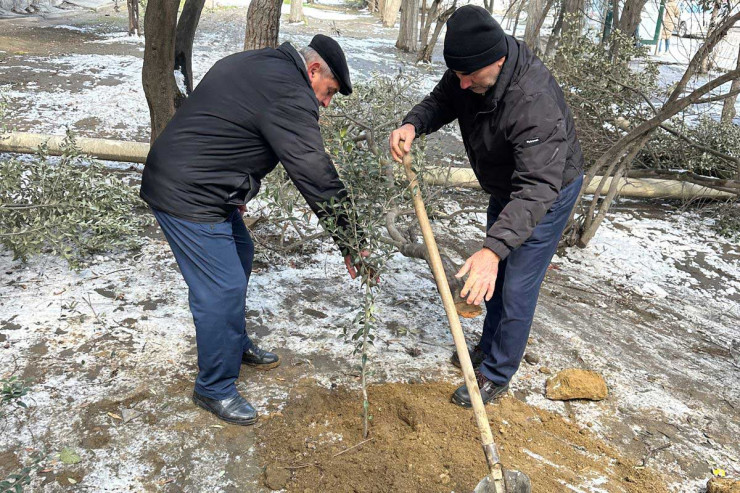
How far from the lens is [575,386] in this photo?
325 cm

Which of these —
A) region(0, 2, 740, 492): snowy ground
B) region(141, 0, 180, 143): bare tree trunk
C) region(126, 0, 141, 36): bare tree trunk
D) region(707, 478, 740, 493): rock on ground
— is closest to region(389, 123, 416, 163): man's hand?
region(0, 2, 740, 492): snowy ground

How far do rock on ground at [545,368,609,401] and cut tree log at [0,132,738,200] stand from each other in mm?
2395

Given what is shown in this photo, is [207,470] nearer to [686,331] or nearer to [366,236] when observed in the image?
[366,236]

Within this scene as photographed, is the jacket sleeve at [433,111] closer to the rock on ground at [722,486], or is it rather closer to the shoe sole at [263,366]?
the shoe sole at [263,366]

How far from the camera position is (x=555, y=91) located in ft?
9.05

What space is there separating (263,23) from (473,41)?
3.72m

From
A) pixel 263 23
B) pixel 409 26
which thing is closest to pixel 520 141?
pixel 263 23

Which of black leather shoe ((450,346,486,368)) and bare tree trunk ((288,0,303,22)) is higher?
bare tree trunk ((288,0,303,22))

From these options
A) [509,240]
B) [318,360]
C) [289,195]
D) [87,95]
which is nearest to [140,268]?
[289,195]

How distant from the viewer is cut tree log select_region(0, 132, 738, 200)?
5.78 metres

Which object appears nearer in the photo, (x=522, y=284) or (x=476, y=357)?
(x=522, y=284)

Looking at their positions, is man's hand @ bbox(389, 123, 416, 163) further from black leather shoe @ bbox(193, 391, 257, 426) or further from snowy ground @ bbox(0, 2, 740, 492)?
black leather shoe @ bbox(193, 391, 257, 426)

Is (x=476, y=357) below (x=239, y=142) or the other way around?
below

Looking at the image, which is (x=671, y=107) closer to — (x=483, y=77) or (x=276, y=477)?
(x=483, y=77)
